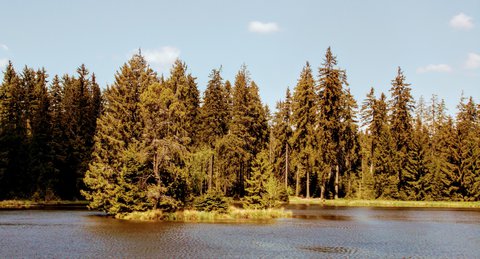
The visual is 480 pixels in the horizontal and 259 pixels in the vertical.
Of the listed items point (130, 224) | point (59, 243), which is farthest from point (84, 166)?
point (59, 243)

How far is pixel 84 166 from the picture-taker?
79.2 m

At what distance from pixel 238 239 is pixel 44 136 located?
57252 millimetres

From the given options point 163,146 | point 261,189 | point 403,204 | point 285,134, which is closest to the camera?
point 163,146

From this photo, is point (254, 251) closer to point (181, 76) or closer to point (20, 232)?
point (20, 232)

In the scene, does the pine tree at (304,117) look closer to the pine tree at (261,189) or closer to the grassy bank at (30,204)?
the pine tree at (261,189)

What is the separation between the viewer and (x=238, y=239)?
32.7 metres

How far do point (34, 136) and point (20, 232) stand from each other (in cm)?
4750

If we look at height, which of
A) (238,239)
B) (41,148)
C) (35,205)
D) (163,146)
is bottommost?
(238,239)

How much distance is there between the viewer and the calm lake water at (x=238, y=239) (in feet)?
89.6

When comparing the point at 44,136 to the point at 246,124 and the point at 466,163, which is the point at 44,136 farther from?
the point at 466,163

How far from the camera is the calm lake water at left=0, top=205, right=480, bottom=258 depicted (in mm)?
27297

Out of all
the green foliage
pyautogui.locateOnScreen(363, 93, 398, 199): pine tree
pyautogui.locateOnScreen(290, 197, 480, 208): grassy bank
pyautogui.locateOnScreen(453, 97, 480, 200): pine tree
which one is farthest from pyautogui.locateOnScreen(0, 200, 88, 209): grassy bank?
pyautogui.locateOnScreen(453, 97, 480, 200): pine tree

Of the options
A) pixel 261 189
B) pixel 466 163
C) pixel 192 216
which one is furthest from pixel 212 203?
pixel 466 163

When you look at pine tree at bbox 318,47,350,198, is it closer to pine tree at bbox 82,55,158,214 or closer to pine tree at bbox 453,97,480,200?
pine tree at bbox 453,97,480,200
